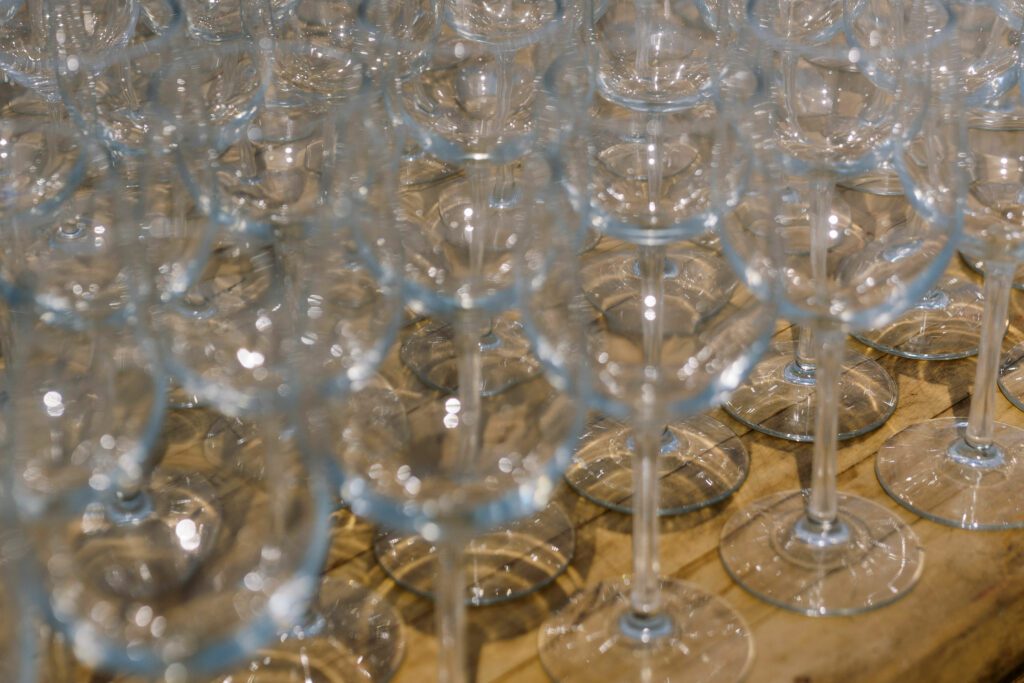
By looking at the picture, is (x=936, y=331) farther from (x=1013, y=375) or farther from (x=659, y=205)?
(x=659, y=205)

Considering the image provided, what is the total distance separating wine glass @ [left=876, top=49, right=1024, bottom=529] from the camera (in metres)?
1.51

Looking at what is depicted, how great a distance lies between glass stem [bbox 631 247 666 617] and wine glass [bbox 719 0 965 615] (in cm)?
10

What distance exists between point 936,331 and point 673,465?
0.41 meters

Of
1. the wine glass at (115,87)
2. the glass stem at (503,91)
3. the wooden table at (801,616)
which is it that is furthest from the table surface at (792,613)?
the wine glass at (115,87)

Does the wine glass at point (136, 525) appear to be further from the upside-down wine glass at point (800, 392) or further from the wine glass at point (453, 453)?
the upside-down wine glass at point (800, 392)

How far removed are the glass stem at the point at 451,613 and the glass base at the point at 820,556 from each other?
34cm

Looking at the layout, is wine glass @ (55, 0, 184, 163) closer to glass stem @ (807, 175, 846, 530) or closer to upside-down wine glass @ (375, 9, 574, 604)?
upside-down wine glass @ (375, 9, 574, 604)

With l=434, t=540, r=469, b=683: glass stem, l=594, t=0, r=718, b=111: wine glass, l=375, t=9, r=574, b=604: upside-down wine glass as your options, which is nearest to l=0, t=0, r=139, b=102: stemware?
l=375, t=9, r=574, b=604: upside-down wine glass

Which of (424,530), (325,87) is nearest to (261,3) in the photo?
(325,87)

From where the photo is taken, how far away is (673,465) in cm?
160

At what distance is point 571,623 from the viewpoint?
137cm

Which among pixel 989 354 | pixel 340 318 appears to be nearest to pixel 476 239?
pixel 340 318

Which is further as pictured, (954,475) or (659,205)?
(954,475)

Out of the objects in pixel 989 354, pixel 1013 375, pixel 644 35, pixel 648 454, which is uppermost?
pixel 644 35
